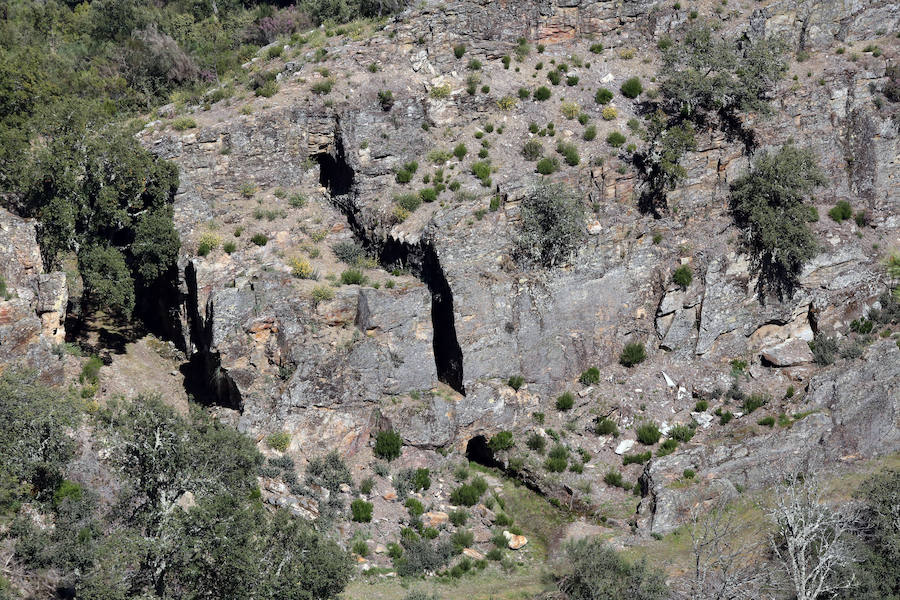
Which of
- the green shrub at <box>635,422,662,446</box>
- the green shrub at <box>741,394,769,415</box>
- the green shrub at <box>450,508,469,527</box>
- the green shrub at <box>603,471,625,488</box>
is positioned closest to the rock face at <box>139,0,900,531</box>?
the green shrub at <box>635,422,662,446</box>

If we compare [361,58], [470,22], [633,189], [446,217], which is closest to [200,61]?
[361,58]

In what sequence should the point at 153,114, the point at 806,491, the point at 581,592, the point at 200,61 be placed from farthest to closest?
the point at 200,61 → the point at 153,114 → the point at 806,491 → the point at 581,592

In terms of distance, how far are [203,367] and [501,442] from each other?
46.7ft

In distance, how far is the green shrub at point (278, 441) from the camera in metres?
41.1

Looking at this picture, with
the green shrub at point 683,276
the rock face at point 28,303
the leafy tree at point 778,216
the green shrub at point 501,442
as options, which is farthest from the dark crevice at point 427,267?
the leafy tree at point 778,216

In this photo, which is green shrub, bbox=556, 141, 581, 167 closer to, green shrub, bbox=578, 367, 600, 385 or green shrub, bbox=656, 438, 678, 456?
green shrub, bbox=578, 367, 600, 385

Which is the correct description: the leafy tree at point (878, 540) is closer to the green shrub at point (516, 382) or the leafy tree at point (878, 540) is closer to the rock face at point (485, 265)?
the rock face at point (485, 265)

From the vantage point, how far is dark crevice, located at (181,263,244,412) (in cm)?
4262

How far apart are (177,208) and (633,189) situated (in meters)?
21.9

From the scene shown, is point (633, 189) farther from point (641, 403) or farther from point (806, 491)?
point (806, 491)

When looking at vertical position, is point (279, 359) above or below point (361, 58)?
below

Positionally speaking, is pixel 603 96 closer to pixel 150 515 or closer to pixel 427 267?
pixel 427 267

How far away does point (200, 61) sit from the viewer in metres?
56.7

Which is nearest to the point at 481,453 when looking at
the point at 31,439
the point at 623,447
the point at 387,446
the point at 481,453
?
the point at 481,453
